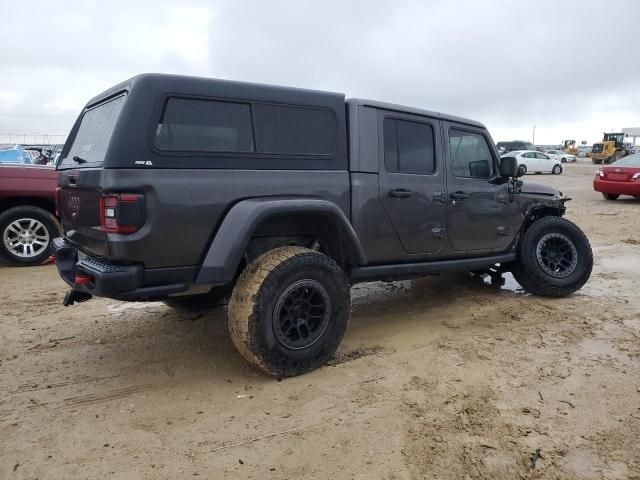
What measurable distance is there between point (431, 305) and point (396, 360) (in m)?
1.56

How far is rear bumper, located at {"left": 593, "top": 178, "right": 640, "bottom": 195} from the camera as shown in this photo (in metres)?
13.4

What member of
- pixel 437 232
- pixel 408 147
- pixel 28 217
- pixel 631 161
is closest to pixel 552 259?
pixel 437 232

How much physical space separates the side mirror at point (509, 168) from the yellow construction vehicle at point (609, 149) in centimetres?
4176

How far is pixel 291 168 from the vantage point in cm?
345

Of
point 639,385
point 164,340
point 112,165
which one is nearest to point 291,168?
point 112,165

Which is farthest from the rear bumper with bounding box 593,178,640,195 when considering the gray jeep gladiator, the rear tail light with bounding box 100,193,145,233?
the rear tail light with bounding box 100,193,145,233

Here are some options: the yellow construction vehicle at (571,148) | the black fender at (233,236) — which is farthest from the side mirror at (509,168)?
the yellow construction vehicle at (571,148)

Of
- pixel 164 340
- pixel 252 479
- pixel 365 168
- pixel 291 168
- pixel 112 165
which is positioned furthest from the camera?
pixel 164 340

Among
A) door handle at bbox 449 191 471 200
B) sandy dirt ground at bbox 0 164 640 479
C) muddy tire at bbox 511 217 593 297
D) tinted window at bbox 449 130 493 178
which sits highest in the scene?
tinted window at bbox 449 130 493 178

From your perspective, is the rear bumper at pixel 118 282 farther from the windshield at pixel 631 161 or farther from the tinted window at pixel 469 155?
the windshield at pixel 631 161

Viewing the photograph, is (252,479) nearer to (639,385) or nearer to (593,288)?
(639,385)

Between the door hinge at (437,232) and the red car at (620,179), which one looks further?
the red car at (620,179)

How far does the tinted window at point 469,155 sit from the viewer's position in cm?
450

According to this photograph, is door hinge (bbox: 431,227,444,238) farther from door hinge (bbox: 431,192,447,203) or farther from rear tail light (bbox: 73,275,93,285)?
rear tail light (bbox: 73,275,93,285)
